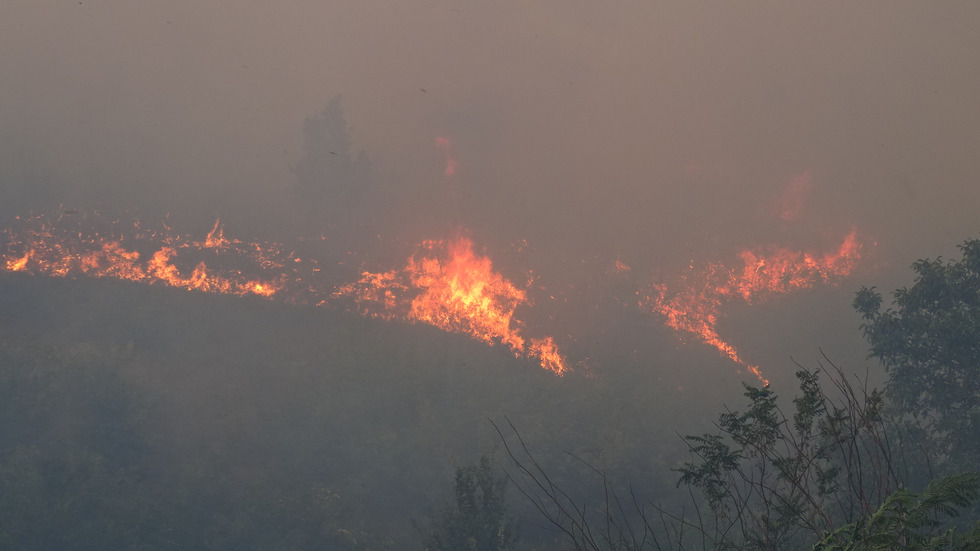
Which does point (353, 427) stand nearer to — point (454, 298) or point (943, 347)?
point (454, 298)

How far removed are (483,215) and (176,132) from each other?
3919 centimetres

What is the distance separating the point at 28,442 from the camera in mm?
25312

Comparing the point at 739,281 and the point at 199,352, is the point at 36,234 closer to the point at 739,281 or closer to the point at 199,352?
the point at 199,352

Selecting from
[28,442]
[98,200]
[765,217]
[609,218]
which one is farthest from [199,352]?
[765,217]

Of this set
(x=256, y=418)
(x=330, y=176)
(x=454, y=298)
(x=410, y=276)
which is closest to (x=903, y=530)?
(x=256, y=418)

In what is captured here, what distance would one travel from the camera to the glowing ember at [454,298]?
36.2 metres

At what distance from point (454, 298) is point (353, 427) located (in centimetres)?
1336

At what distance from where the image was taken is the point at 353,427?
95.3 ft

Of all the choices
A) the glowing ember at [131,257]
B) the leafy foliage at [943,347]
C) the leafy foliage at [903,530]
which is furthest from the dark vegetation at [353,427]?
the leafy foliage at [903,530]

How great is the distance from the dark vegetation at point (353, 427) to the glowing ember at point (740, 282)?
15.8 feet

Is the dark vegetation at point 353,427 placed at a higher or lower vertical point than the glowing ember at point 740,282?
lower

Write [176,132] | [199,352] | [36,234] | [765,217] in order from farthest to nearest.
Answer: [176,132] < [765,217] < [36,234] < [199,352]

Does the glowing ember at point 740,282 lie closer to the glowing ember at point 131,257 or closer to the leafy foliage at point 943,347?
the leafy foliage at point 943,347

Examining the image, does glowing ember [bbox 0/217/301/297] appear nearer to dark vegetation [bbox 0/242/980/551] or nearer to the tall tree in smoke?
dark vegetation [bbox 0/242/980/551]
